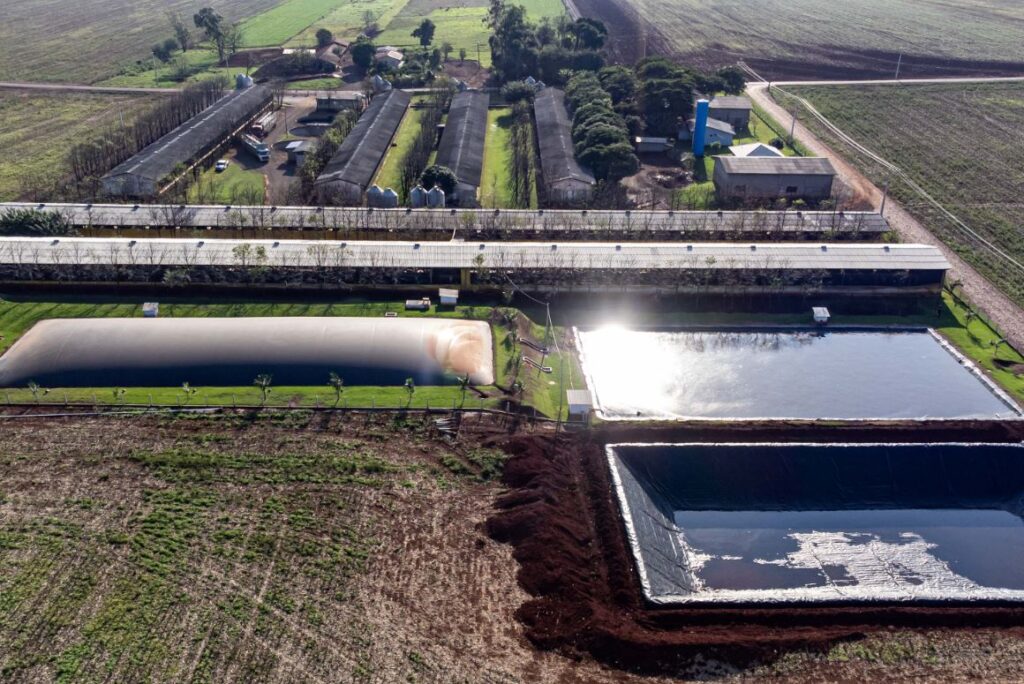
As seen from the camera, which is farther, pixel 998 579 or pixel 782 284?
pixel 782 284

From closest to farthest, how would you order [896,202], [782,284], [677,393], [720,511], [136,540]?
[136,540] < [720,511] < [677,393] < [782,284] < [896,202]

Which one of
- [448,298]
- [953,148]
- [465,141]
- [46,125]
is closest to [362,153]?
[465,141]

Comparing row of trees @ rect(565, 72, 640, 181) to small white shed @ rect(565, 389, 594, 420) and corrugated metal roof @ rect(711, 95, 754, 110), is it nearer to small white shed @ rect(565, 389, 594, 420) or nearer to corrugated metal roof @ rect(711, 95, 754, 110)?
corrugated metal roof @ rect(711, 95, 754, 110)

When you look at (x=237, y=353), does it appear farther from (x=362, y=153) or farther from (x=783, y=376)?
(x=362, y=153)

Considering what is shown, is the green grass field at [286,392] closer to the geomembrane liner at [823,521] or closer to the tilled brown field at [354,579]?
the tilled brown field at [354,579]

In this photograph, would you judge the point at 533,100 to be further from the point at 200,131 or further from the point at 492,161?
the point at 200,131

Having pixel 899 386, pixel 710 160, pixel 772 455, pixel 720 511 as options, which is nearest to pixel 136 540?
pixel 720 511
